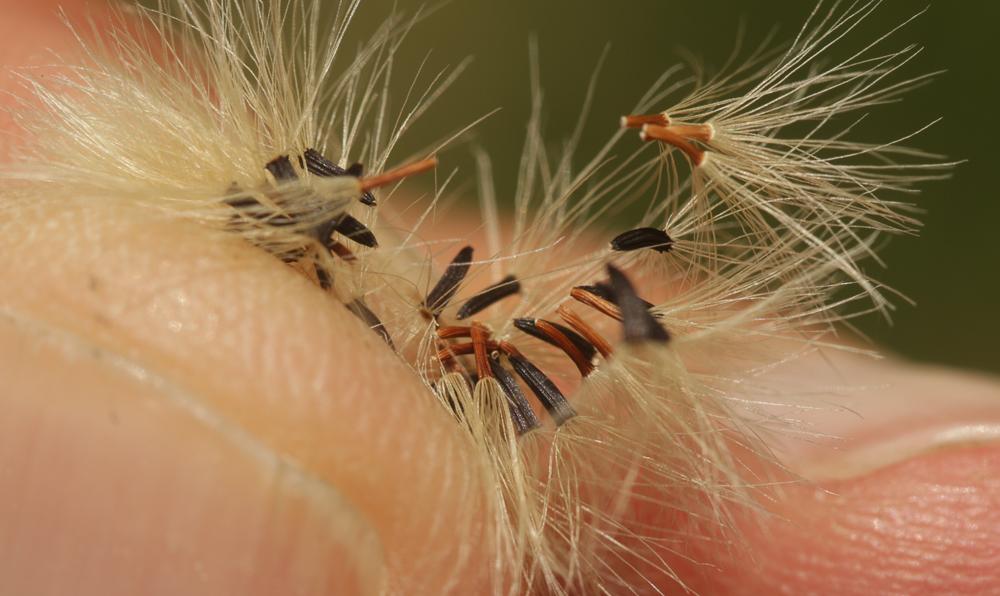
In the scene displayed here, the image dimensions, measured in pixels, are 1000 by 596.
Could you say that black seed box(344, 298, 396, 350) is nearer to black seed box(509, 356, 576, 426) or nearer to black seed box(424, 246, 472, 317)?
black seed box(424, 246, 472, 317)

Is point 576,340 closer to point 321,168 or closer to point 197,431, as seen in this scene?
point 321,168

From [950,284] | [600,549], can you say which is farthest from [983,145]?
[600,549]

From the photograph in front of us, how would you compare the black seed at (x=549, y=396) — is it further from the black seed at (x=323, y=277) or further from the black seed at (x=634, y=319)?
the black seed at (x=323, y=277)

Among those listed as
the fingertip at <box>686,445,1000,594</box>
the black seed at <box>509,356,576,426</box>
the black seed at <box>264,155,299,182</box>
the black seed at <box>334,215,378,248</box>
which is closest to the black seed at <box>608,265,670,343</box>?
the black seed at <box>509,356,576,426</box>

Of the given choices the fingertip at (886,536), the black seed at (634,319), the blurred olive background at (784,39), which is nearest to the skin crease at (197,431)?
the black seed at (634,319)

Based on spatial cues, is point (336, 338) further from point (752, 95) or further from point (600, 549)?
point (752, 95)

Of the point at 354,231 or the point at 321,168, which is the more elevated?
the point at 321,168

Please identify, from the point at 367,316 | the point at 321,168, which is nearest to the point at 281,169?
the point at 321,168
